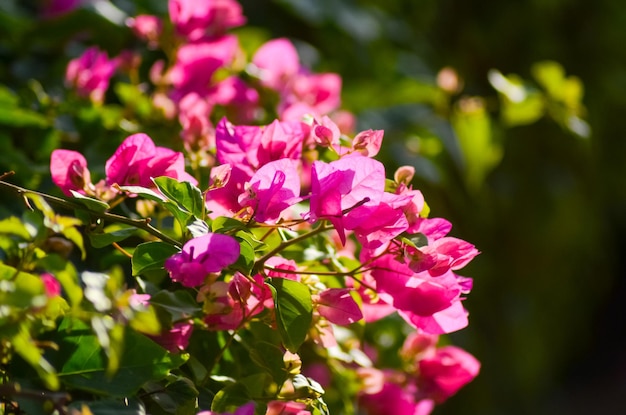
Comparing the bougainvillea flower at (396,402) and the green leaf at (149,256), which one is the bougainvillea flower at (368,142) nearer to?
the green leaf at (149,256)

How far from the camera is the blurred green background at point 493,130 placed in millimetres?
1091

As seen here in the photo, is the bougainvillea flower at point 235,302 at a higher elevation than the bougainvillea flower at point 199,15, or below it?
below

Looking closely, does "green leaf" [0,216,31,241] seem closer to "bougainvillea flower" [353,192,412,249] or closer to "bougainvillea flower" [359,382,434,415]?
"bougainvillea flower" [353,192,412,249]

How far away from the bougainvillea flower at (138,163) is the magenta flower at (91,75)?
338mm

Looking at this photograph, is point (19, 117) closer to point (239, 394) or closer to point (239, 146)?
point (239, 146)

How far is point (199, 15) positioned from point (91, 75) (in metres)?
0.14

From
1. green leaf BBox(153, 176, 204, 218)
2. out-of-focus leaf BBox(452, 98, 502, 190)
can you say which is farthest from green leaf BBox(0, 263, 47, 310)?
out-of-focus leaf BBox(452, 98, 502, 190)

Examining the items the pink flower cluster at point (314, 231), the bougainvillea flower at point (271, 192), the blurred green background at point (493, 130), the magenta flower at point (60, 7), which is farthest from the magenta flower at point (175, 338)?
the magenta flower at point (60, 7)

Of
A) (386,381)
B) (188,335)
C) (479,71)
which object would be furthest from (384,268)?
(479,71)

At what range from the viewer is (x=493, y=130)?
1.41m

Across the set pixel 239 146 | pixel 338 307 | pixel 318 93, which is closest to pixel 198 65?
pixel 318 93

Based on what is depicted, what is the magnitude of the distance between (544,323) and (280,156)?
207cm

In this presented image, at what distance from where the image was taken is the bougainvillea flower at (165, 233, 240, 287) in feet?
1.62

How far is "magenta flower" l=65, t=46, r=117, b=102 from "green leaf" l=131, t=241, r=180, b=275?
1.40 feet
